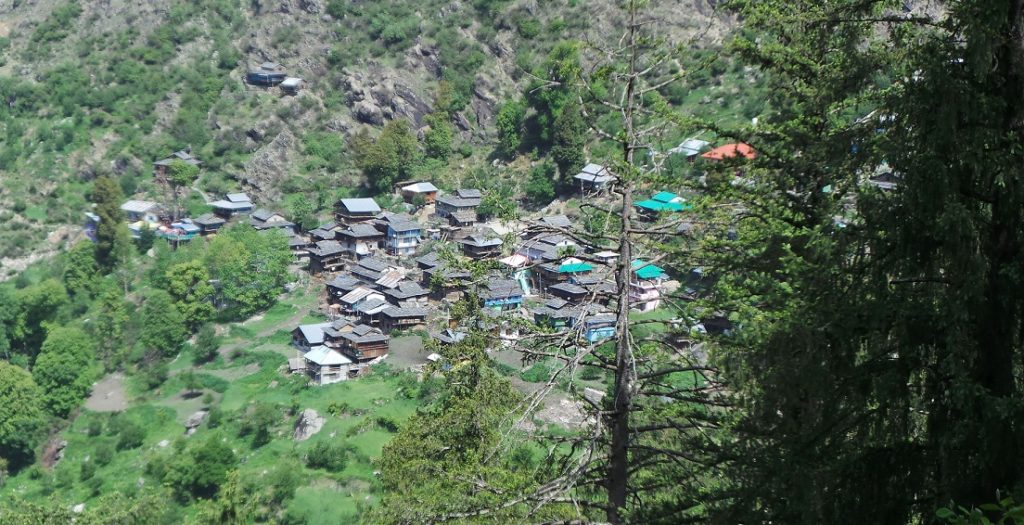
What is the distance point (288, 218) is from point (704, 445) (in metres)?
38.6

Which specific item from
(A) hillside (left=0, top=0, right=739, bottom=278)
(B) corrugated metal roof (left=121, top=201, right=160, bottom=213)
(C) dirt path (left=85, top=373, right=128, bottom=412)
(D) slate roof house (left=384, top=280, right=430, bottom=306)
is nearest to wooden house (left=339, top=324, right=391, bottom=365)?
(D) slate roof house (left=384, top=280, right=430, bottom=306)

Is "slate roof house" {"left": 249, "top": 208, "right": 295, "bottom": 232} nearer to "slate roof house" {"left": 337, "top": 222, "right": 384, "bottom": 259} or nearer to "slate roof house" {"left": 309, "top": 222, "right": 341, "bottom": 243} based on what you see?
"slate roof house" {"left": 309, "top": 222, "right": 341, "bottom": 243}

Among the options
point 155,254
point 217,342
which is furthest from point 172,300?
point 155,254

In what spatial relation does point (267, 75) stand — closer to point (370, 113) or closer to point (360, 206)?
point (370, 113)

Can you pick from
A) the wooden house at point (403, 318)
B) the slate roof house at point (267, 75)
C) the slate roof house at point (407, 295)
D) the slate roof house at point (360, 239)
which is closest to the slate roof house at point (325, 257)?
the slate roof house at point (360, 239)

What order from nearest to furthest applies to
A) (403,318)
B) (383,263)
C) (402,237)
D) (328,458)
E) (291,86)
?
(328,458), (403,318), (383,263), (402,237), (291,86)

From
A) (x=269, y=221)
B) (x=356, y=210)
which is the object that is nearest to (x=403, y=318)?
(x=356, y=210)

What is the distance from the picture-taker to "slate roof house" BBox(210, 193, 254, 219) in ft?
139

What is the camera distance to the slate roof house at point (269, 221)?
41175 millimetres

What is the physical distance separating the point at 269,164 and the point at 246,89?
8380mm

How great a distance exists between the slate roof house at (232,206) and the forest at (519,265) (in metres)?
0.29

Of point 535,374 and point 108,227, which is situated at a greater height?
point 108,227

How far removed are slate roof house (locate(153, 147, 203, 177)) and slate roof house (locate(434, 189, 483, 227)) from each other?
14864mm

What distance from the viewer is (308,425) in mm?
25672
